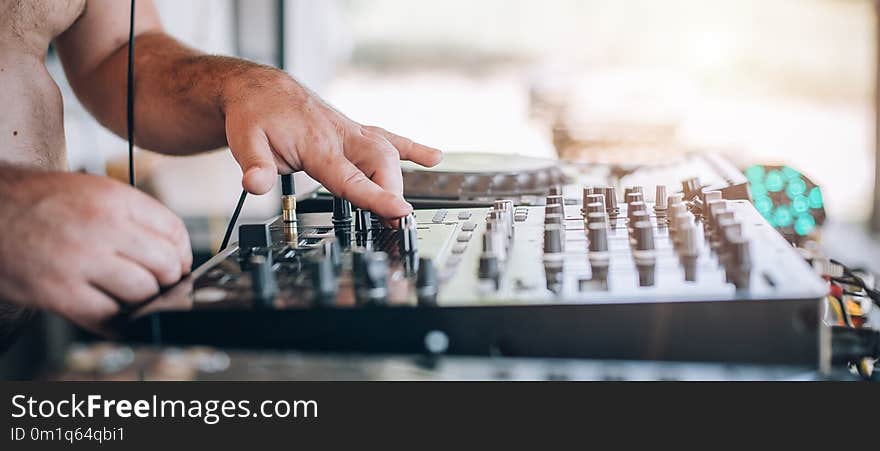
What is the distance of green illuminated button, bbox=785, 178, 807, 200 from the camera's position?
1070 mm

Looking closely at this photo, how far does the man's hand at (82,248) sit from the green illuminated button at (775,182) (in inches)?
30.8

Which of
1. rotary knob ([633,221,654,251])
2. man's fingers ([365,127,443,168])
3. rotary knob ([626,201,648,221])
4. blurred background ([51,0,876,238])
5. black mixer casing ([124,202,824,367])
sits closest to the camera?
black mixer casing ([124,202,824,367])

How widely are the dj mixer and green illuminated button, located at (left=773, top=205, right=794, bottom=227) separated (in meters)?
0.39

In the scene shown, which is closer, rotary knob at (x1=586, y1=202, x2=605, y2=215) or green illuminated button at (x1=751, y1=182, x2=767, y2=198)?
rotary knob at (x1=586, y1=202, x2=605, y2=215)

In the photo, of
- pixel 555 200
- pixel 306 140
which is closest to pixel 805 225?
pixel 555 200

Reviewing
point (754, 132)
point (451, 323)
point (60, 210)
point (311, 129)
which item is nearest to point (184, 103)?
point (311, 129)

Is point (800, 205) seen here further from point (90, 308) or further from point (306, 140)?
point (90, 308)

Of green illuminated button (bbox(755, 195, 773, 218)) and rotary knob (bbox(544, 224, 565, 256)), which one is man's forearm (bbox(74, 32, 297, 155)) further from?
green illuminated button (bbox(755, 195, 773, 218))

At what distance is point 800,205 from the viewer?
1065 mm

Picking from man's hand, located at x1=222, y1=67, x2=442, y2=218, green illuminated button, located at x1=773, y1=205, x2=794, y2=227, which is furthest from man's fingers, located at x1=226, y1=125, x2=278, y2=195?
green illuminated button, located at x1=773, y1=205, x2=794, y2=227

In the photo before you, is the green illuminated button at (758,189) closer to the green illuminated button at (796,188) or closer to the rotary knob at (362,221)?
the green illuminated button at (796,188)

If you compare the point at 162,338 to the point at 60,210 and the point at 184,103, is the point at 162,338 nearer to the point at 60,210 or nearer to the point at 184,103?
the point at 60,210

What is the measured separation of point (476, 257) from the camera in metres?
0.68

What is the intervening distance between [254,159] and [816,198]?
0.68 meters
